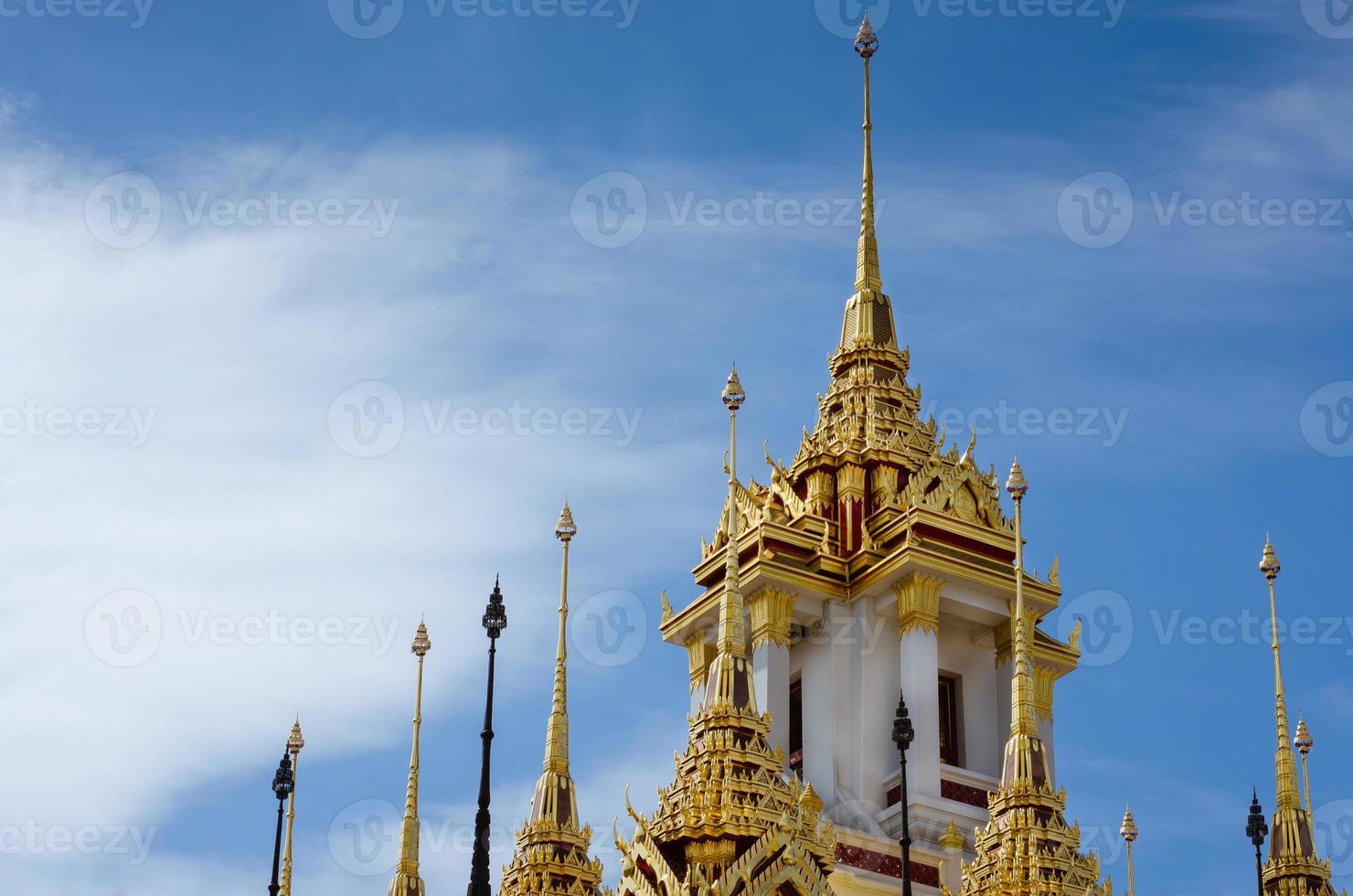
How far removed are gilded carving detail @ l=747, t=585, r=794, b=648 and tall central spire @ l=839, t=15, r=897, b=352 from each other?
345 inches

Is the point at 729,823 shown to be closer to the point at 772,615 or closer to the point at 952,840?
the point at 952,840

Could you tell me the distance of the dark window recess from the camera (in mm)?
55250

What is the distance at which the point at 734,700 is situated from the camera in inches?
1630

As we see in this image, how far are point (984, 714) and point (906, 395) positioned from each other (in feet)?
30.4

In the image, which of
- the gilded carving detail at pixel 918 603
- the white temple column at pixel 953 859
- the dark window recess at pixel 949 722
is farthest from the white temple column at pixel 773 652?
the white temple column at pixel 953 859

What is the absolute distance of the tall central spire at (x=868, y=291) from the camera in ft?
203

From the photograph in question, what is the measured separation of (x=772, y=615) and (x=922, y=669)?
3982 mm

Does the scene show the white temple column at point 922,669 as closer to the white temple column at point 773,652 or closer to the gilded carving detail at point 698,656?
the white temple column at point 773,652

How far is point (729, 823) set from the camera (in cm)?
3906

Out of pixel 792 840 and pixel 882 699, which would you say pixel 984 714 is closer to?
pixel 882 699

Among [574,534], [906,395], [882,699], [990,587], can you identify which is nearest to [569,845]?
[574,534]

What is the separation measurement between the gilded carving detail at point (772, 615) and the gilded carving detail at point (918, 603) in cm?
278

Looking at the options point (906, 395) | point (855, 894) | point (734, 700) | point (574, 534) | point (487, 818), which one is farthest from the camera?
point (906, 395)

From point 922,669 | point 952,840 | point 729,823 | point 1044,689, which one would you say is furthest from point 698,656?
point 729,823
